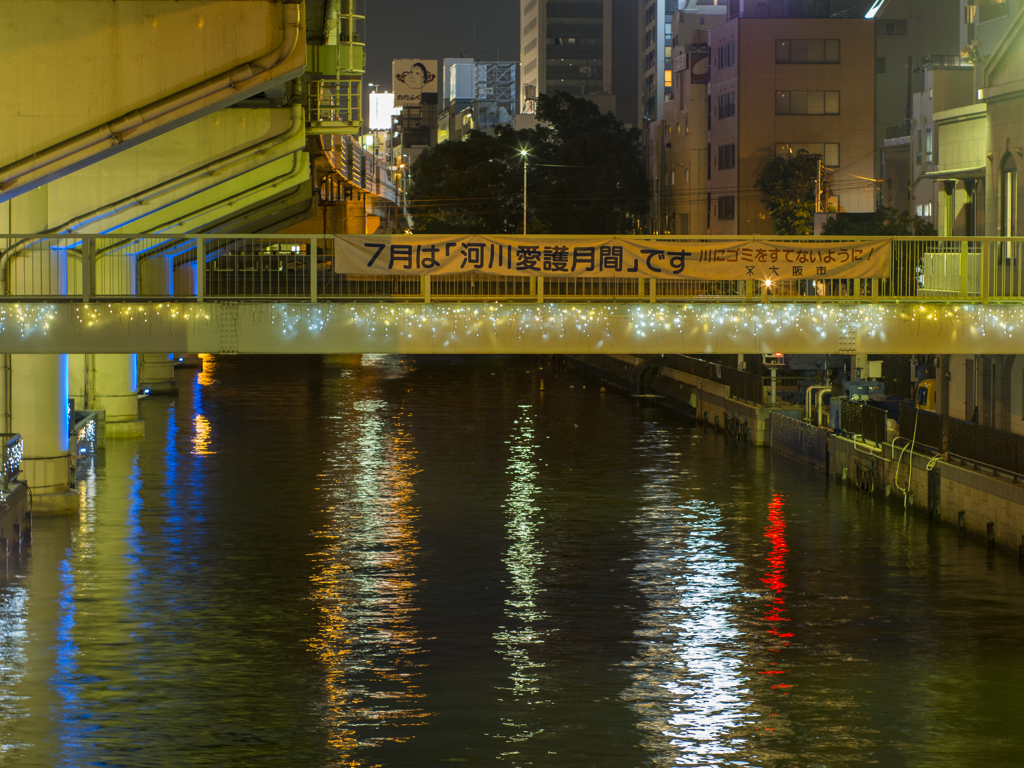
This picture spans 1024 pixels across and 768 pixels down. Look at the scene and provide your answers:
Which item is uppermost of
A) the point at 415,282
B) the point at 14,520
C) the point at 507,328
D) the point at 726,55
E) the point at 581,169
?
the point at 726,55

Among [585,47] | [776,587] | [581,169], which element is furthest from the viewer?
[585,47]

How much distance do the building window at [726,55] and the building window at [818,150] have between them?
506cm

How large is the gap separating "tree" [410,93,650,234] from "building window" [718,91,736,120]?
1047cm

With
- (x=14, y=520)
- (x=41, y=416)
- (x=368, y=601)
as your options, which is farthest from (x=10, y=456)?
(x=368, y=601)

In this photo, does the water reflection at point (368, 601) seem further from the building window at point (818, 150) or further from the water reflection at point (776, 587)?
the building window at point (818, 150)

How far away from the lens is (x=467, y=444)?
131 feet

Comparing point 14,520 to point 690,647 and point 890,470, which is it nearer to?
point 690,647

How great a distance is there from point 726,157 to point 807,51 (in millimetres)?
6649

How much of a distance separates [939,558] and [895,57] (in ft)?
167

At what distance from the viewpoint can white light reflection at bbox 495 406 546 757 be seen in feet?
56.6

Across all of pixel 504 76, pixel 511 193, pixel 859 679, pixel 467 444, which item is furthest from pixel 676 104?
pixel 504 76

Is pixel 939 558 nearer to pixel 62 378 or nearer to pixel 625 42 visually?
pixel 62 378

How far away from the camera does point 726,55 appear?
71.8 metres

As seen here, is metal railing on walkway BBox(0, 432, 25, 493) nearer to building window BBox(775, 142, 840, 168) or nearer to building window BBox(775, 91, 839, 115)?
building window BBox(775, 142, 840, 168)
